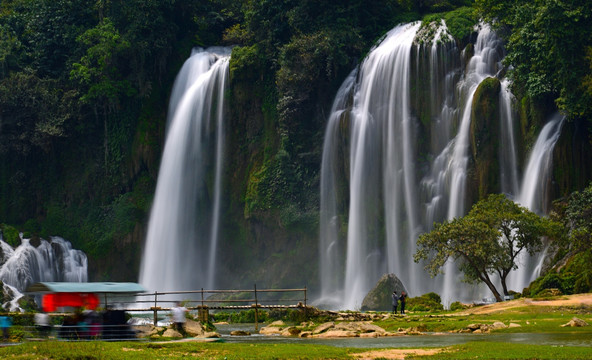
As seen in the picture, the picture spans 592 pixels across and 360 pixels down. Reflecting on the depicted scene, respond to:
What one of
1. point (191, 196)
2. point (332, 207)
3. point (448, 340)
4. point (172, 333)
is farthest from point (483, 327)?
point (191, 196)

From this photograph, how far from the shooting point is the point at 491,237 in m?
39.5

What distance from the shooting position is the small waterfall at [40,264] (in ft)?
192

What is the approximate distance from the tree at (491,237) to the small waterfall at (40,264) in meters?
30.3

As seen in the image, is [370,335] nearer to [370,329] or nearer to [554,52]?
[370,329]

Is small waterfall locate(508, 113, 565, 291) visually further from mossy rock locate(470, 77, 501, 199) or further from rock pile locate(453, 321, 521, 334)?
rock pile locate(453, 321, 521, 334)

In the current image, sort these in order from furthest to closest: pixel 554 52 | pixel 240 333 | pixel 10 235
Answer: pixel 10 235, pixel 554 52, pixel 240 333

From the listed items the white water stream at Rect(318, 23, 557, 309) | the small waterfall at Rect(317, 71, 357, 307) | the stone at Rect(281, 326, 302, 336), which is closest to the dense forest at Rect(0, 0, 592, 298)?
the small waterfall at Rect(317, 71, 357, 307)

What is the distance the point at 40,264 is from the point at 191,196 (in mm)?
12682

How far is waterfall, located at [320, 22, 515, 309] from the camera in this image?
2034 inches

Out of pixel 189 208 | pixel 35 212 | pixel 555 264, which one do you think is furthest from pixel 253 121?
pixel 555 264

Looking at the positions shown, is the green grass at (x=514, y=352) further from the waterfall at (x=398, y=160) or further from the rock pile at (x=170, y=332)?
the waterfall at (x=398, y=160)

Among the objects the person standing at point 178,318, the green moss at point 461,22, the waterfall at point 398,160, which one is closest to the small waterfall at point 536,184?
the waterfall at point 398,160

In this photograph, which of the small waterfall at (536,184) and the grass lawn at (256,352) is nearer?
the grass lawn at (256,352)

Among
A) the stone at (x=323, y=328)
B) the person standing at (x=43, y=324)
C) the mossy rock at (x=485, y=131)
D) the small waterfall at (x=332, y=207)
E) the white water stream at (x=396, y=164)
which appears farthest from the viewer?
the small waterfall at (x=332, y=207)
